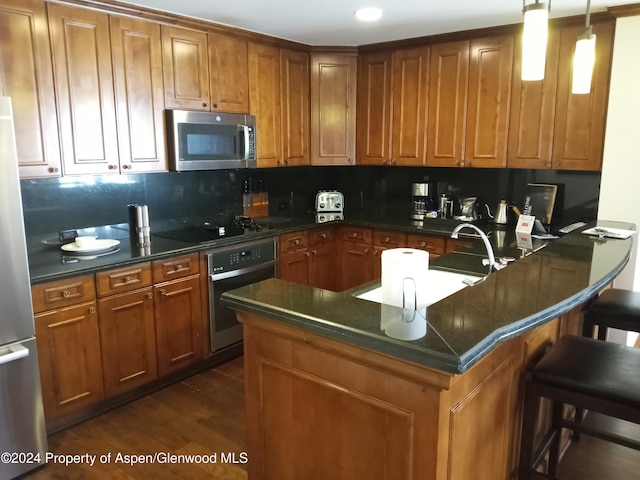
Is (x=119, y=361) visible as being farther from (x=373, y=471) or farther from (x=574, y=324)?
(x=574, y=324)

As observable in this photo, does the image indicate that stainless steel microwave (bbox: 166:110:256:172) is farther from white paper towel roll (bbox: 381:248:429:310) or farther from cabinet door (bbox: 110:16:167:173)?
white paper towel roll (bbox: 381:248:429:310)

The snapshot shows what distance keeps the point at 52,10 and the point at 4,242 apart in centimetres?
135

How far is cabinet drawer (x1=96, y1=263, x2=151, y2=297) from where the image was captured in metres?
2.71

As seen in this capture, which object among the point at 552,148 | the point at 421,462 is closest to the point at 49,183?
the point at 421,462

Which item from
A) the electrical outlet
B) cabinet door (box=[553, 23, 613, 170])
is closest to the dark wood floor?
the electrical outlet

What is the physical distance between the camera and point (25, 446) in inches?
92.5

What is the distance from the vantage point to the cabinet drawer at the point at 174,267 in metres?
2.97

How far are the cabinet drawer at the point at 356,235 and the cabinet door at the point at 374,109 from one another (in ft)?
2.05

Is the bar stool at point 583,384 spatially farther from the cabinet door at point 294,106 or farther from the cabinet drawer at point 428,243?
the cabinet door at point 294,106

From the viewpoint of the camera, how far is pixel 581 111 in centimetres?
332

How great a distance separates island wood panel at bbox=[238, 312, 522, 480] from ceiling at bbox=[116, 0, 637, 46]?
7.04 feet

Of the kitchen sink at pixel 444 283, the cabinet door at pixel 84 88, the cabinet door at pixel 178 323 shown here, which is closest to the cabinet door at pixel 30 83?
the cabinet door at pixel 84 88

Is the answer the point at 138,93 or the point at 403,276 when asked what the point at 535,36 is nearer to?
the point at 403,276

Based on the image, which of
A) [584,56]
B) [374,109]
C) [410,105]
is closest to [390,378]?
[584,56]
